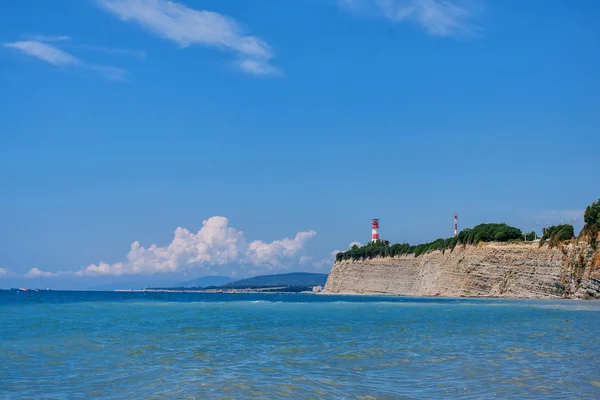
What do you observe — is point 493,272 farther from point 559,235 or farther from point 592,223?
point 592,223

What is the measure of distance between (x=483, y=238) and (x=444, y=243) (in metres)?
12.5

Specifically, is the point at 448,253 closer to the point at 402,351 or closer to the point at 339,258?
the point at 339,258

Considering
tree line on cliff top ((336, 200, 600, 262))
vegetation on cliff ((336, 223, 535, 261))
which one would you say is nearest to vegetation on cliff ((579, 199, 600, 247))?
tree line on cliff top ((336, 200, 600, 262))

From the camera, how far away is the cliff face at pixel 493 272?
61.4m

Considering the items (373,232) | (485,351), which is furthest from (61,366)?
(373,232)

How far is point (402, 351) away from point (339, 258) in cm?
11183

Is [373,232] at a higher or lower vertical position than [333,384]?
higher

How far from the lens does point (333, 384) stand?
12336 mm

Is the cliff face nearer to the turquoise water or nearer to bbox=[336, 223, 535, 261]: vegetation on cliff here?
bbox=[336, 223, 535, 261]: vegetation on cliff

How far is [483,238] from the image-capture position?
81.9 m

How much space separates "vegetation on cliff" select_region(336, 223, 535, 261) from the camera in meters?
82.4

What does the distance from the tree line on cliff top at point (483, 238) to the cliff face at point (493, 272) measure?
1220 mm

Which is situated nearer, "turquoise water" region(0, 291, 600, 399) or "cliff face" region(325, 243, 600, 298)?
"turquoise water" region(0, 291, 600, 399)

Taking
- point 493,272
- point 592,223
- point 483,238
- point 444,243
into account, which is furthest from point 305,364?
point 444,243
